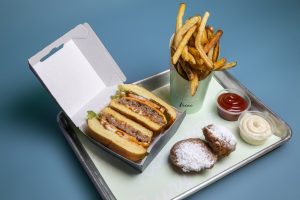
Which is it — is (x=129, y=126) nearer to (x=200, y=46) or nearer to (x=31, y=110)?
(x=200, y=46)

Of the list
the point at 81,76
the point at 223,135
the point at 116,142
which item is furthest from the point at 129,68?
the point at 223,135

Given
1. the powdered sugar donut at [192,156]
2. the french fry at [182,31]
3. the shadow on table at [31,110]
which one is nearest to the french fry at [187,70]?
the french fry at [182,31]

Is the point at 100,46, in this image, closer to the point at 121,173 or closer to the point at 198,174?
the point at 121,173

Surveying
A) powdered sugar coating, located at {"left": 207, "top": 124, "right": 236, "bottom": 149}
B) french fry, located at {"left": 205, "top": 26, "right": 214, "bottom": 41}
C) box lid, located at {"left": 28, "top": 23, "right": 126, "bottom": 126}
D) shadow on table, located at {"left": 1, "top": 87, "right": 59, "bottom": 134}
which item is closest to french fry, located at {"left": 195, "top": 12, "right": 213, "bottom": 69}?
french fry, located at {"left": 205, "top": 26, "right": 214, "bottom": 41}

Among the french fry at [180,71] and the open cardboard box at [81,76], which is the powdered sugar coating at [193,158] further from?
the french fry at [180,71]

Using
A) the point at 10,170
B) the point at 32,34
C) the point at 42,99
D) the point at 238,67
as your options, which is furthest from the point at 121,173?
the point at 32,34

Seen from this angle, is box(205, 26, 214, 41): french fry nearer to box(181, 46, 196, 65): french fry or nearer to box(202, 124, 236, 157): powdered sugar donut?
box(181, 46, 196, 65): french fry

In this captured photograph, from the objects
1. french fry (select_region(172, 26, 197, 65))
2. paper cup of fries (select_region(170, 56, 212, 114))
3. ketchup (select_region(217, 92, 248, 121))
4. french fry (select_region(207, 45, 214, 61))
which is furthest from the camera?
ketchup (select_region(217, 92, 248, 121))

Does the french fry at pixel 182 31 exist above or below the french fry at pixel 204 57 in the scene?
above
